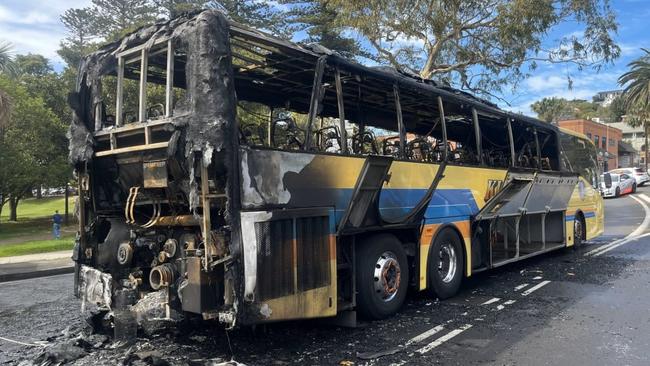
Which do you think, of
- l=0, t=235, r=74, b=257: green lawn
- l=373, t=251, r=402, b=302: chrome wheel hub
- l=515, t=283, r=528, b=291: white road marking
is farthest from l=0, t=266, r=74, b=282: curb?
l=515, t=283, r=528, b=291: white road marking

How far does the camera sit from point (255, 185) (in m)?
4.92

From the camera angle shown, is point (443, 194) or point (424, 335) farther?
point (443, 194)

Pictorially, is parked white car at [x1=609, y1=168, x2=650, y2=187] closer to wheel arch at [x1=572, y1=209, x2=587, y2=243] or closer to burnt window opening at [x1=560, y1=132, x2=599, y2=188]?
burnt window opening at [x1=560, y1=132, x2=599, y2=188]

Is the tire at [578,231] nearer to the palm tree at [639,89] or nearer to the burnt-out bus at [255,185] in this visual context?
the burnt-out bus at [255,185]

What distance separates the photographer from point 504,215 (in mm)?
9844

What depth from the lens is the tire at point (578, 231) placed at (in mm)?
13003

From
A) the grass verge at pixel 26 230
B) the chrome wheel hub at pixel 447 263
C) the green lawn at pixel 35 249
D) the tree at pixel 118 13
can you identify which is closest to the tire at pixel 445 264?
the chrome wheel hub at pixel 447 263

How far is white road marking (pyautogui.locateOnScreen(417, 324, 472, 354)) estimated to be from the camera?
549 centimetres

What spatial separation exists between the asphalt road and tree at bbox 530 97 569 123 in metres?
69.3

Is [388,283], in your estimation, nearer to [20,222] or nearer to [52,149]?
[52,149]

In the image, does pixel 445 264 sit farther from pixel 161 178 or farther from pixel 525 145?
pixel 161 178

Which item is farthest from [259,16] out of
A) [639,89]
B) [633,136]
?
[633,136]

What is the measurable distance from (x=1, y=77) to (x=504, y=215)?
2736 centimetres

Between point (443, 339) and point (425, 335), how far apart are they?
0.76ft
